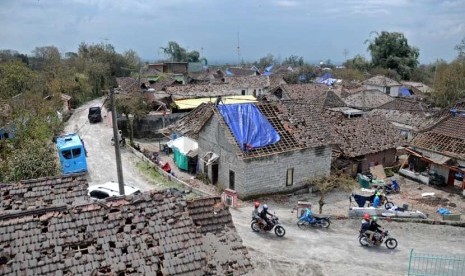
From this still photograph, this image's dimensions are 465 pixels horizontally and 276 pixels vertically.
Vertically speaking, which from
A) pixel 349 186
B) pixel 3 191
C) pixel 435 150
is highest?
pixel 3 191

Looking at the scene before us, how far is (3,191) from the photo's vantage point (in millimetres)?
12062

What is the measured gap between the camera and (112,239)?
975cm

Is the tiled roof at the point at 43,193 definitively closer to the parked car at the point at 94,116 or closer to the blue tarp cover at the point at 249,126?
the blue tarp cover at the point at 249,126

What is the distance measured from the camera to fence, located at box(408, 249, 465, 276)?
51.7 ft

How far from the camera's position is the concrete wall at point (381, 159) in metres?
31.0

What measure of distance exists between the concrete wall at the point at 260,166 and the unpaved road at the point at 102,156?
509cm

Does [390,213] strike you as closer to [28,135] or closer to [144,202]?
[144,202]

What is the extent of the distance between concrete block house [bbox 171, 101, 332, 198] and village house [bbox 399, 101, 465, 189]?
26.0 feet

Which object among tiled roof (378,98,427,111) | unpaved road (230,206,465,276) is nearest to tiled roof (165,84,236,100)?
tiled roof (378,98,427,111)

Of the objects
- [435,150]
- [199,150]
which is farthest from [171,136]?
[435,150]

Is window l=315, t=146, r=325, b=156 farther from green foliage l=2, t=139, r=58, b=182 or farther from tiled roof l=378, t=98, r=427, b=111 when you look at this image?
tiled roof l=378, t=98, r=427, b=111

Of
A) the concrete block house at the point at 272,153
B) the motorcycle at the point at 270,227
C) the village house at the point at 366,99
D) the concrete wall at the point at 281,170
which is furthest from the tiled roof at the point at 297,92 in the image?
the motorcycle at the point at 270,227

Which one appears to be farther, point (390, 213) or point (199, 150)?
point (199, 150)

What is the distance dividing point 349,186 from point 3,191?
2206 cm
